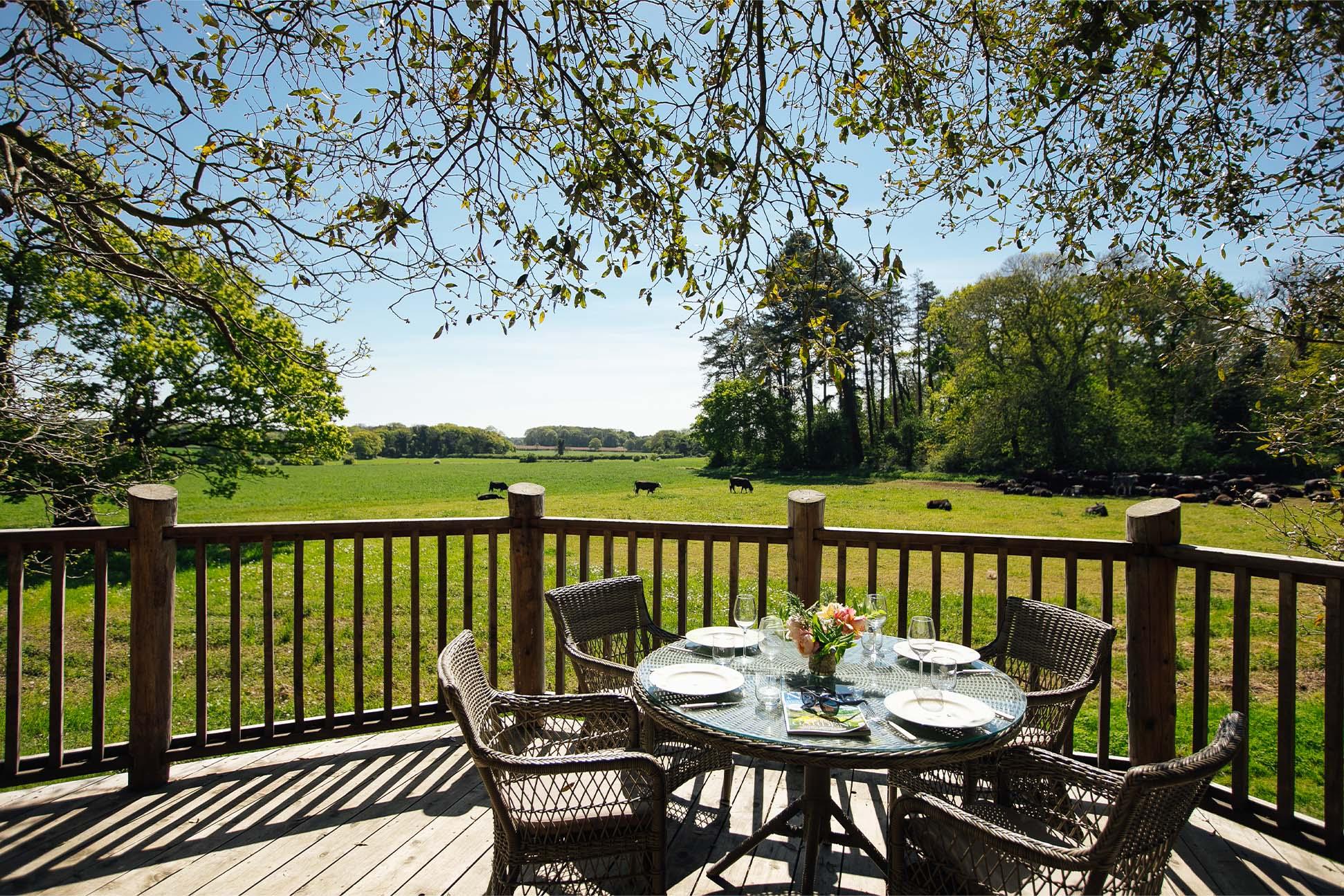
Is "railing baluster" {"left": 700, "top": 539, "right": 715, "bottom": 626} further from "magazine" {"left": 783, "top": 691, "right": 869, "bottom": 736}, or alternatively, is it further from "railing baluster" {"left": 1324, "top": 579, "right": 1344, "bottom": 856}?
"railing baluster" {"left": 1324, "top": 579, "right": 1344, "bottom": 856}

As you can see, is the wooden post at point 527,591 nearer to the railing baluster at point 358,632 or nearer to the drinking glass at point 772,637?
the railing baluster at point 358,632

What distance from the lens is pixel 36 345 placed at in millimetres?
5727

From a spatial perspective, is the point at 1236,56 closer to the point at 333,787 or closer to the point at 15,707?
the point at 333,787

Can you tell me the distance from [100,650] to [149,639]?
0.66ft

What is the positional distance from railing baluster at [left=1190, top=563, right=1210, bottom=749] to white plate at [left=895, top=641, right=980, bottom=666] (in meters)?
1.01

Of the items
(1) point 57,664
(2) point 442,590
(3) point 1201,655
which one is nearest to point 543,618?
(2) point 442,590

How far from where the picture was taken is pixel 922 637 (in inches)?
87.7

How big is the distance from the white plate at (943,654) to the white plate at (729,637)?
1.78ft

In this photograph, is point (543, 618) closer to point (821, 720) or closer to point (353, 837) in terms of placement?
point (353, 837)

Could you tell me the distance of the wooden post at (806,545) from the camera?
3391mm

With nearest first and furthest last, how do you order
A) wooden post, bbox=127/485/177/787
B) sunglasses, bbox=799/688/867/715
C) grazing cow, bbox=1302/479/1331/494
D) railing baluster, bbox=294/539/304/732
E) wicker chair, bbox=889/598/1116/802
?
sunglasses, bbox=799/688/867/715, wicker chair, bbox=889/598/1116/802, wooden post, bbox=127/485/177/787, grazing cow, bbox=1302/479/1331/494, railing baluster, bbox=294/539/304/732

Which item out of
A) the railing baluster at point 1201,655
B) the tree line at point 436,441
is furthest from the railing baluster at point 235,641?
the tree line at point 436,441

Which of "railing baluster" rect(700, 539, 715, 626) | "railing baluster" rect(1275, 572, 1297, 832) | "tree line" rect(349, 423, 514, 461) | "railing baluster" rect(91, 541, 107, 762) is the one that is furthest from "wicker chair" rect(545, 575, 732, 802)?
"tree line" rect(349, 423, 514, 461)

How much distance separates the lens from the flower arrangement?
223cm
